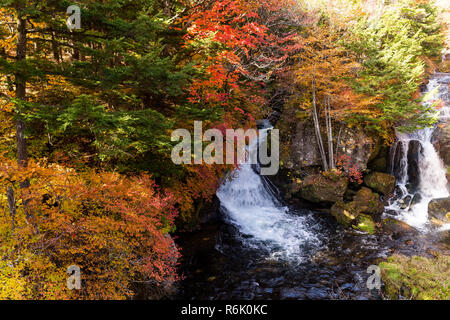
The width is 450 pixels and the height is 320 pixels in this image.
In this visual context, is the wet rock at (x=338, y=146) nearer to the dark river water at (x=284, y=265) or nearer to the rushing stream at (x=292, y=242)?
the rushing stream at (x=292, y=242)

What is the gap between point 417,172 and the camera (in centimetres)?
1525

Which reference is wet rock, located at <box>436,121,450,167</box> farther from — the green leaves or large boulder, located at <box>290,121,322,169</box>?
large boulder, located at <box>290,121,322,169</box>

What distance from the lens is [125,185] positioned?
275 inches

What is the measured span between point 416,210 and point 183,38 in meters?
16.4

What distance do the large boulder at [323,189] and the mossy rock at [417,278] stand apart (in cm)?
551

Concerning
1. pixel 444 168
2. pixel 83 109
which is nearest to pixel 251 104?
pixel 83 109

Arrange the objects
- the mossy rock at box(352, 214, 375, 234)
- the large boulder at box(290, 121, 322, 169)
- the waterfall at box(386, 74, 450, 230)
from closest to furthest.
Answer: the mossy rock at box(352, 214, 375, 234)
the waterfall at box(386, 74, 450, 230)
the large boulder at box(290, 121, 322, 169)

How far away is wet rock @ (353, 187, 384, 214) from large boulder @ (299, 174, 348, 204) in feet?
2.98

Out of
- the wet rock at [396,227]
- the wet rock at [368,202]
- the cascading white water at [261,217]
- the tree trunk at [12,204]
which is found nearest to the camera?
the tree trunk at [12,204]

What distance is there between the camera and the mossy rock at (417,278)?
22.3 ft

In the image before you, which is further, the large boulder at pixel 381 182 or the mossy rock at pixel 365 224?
the large boulder at pixel 381 182

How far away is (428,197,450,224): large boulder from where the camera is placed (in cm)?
1275

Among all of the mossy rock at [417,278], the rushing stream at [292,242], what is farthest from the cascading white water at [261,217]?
the mossy rock at [417,278]

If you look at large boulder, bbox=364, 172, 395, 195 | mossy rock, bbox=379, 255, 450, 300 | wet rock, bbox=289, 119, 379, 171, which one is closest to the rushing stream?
mossy rock, bbox=379, 255, 450, 300
